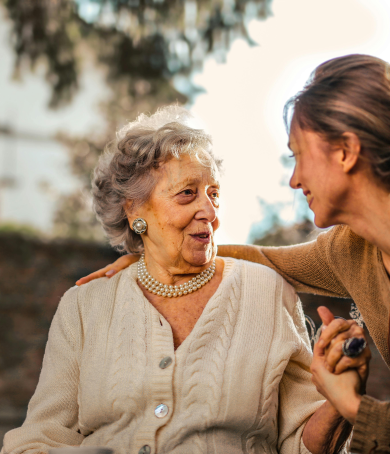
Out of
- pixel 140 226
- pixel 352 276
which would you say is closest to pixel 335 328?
pixel 352 276

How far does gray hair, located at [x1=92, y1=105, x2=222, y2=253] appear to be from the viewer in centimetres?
218

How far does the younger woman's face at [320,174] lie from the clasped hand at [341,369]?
372mm

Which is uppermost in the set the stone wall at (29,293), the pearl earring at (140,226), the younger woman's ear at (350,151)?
the younger woman's ear at (350,151)

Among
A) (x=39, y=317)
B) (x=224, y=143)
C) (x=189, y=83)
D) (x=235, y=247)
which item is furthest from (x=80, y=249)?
(x=235, y=247)

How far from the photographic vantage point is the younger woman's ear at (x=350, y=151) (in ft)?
5.15

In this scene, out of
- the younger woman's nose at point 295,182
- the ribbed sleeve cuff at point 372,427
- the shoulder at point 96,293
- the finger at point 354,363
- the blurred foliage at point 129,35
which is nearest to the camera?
the ribbed sleeve cuff at point 372,427

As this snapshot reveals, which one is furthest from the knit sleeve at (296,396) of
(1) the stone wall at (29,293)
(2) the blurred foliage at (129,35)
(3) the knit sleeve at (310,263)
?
(1) the stone wall at (29,293)

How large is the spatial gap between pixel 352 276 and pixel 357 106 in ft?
2.42

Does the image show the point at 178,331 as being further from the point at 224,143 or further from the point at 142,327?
the point at 224,143

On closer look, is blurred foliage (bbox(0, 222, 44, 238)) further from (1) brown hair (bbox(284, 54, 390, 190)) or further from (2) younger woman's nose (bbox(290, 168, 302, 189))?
(1) brown hair (bbox(284, 54, 390, 190))

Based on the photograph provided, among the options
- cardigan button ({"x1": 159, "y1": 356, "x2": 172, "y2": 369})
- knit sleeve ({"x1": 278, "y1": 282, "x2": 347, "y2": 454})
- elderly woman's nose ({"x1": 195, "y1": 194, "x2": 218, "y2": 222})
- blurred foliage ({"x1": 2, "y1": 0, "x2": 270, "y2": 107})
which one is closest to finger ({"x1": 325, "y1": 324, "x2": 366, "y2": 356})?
knit sleeve ({"x1": 278, "y1": 282, "x2": 347, "y2": 454})

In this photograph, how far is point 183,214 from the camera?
2.12 m

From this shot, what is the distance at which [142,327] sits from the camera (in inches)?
81.3

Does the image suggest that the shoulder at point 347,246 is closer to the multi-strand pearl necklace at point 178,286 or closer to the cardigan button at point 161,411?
the multi-strand pearl necklace at point 178,286
